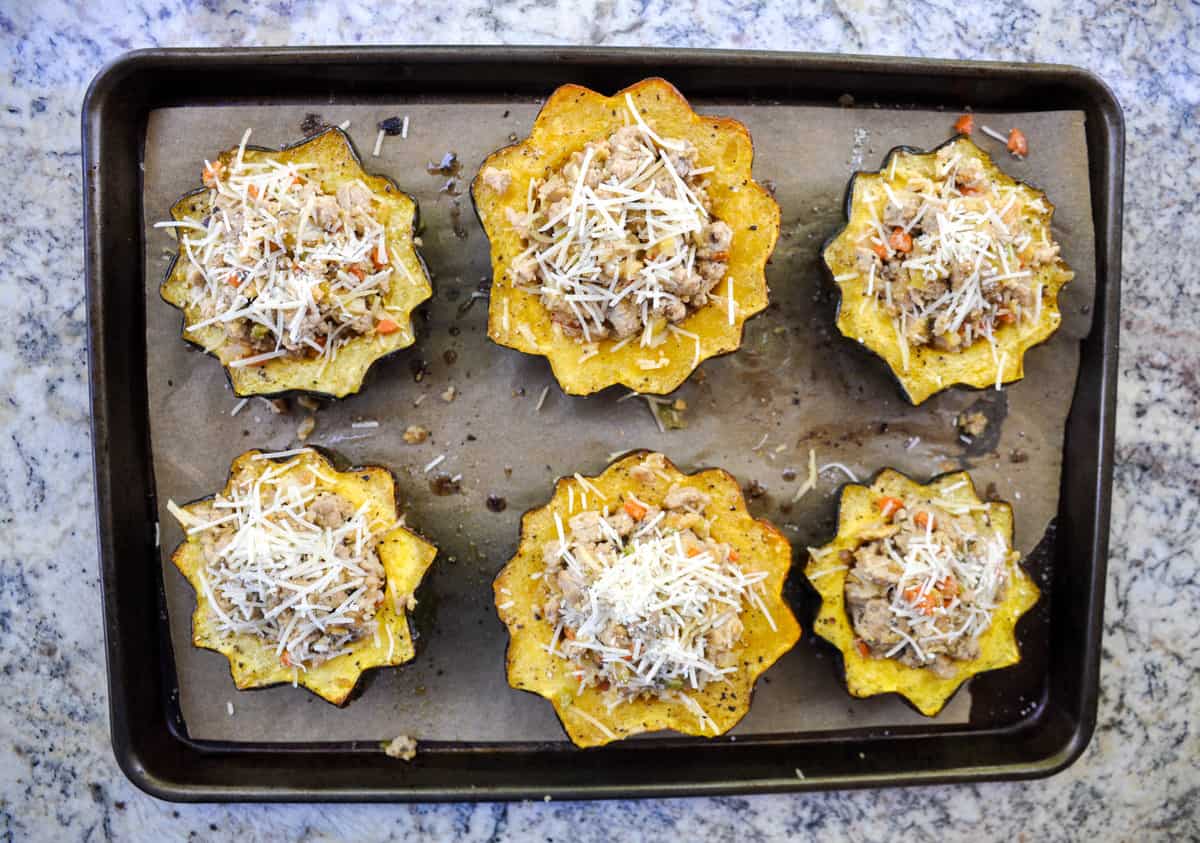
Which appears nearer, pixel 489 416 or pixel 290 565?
pixel 290 565

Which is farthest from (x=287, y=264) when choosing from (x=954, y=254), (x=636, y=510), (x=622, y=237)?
(x=954, y=254)

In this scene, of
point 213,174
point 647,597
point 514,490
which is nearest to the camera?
point 647,597

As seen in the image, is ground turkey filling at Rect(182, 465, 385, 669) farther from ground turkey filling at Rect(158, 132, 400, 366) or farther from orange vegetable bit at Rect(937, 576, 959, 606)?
orange vegetable bit at Rect(937, 576, 959, 606)

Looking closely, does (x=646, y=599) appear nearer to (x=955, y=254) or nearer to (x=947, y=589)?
(x=947, y=589)

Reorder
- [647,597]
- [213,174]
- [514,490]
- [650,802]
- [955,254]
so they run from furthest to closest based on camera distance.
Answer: [650,802] → [514,490] → [213,174] → [955,254] → [647,597]

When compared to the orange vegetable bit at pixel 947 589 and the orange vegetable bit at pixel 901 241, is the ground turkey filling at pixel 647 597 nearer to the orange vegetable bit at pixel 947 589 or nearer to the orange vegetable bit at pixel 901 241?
the orange vegetable bit at pixel 947 589

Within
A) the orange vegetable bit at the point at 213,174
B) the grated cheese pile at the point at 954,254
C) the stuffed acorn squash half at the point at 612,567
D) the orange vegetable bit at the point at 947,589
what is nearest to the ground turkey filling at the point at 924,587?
the orange vegetable bit at the point at 947,589
